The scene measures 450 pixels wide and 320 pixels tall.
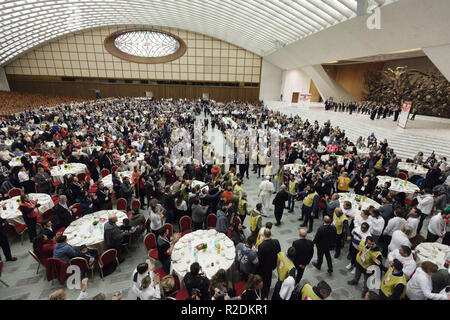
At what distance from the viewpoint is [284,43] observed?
71.3ft

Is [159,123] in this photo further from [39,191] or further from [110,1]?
[110,1]

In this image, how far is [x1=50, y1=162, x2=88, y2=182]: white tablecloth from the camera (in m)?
8.03

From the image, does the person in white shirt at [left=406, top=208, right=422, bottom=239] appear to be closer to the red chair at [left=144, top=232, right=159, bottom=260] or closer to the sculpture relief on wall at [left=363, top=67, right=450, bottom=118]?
the red chair at [left=144, top=232, right=159, bottom=260]

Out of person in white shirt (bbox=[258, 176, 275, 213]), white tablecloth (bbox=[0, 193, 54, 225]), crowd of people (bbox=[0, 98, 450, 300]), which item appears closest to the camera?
crowd of people (bbox=[0, 98, 450, 300])

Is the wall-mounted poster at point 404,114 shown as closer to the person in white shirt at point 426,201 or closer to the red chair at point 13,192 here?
the person in white shirt at point 426,201

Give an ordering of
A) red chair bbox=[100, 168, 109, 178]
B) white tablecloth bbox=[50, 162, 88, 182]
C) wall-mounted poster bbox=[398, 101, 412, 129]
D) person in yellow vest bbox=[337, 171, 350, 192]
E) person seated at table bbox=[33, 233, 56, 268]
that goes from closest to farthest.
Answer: person seated at table bbox=[33, 233, 56, 268], person in yellow vest bbox=[337, 171, 350, 192], white tablecloth bbox=[50, 162, 88, 182], red chair bbox=[100, 168, 109, 178], wall-mounted poster bbox=[398, 101, 412, 129]

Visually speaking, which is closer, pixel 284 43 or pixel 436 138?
pixel 436 138

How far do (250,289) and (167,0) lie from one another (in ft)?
77.8

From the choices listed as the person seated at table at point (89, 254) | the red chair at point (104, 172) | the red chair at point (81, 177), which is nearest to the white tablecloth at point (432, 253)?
the person seated at table at point (89, 254)

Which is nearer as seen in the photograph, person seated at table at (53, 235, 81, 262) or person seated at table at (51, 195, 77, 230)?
person seated at table at (53, 235, 81, 262)

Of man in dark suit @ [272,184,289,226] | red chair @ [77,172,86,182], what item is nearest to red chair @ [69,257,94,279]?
man in dark suit @ [272,184,289,226]

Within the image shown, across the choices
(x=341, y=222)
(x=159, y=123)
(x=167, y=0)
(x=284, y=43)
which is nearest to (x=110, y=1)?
(x=167, y=0)

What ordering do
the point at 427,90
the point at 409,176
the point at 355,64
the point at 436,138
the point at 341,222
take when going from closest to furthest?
the point at 341,222 < the point at 409,176 < the point at 436,138 < the point at 427,90 < the point at 355,64

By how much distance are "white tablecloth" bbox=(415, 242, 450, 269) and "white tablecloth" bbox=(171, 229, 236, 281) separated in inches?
146
